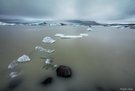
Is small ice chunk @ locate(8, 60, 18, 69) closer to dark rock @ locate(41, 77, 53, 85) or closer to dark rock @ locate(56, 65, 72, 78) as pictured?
dark rock @ locate(41, 77, 53, 85)

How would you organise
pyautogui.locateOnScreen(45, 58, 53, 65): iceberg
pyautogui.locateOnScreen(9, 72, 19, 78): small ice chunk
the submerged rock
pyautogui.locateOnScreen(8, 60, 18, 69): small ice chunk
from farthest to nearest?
1. pyautogui.locateOnScreen(45, 58, 53, 65): iceberg
2. pyautogui.locateOnScreen(8, 60, 18, 69): small ice chunk
3. pyautogui.locateOnScreen(9, 72, 19, 78): small ice chunk
4. the submerged rock

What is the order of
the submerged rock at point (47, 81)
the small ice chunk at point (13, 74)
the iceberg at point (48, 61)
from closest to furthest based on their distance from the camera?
the submerged rock at point (47, 81) < the small ice chunk at point (13, 74) < the iceberg at point (48, 61)

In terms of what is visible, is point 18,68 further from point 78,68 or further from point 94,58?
point 94,58

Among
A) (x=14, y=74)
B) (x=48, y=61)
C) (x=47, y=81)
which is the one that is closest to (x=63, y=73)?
(x=47, y=81)

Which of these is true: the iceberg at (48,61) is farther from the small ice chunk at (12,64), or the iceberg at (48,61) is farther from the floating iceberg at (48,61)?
the small ice chunk at (12,64)

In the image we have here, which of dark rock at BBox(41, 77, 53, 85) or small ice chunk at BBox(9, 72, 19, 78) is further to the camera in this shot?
small ice chunk at BBox(9, 72, 19, 78)

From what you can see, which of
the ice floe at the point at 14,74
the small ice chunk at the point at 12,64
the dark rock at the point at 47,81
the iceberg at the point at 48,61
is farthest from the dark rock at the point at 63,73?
the small ice chunk at the point at 12,64

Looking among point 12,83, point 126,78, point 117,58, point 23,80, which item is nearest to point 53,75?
point 23,80

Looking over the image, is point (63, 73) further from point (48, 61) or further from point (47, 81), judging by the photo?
point (48, 61)

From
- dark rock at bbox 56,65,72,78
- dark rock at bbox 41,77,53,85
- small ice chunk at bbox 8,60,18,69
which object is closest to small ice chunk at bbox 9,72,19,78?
small ice chunk at bbox 8,60,18,69

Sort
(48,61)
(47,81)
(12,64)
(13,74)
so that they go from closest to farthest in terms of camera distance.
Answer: (47,81) < (13,74) < (12,64) < (48,61)

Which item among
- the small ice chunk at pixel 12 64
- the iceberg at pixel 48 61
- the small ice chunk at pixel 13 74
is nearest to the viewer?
the small ice chunk at pixel 13 74
